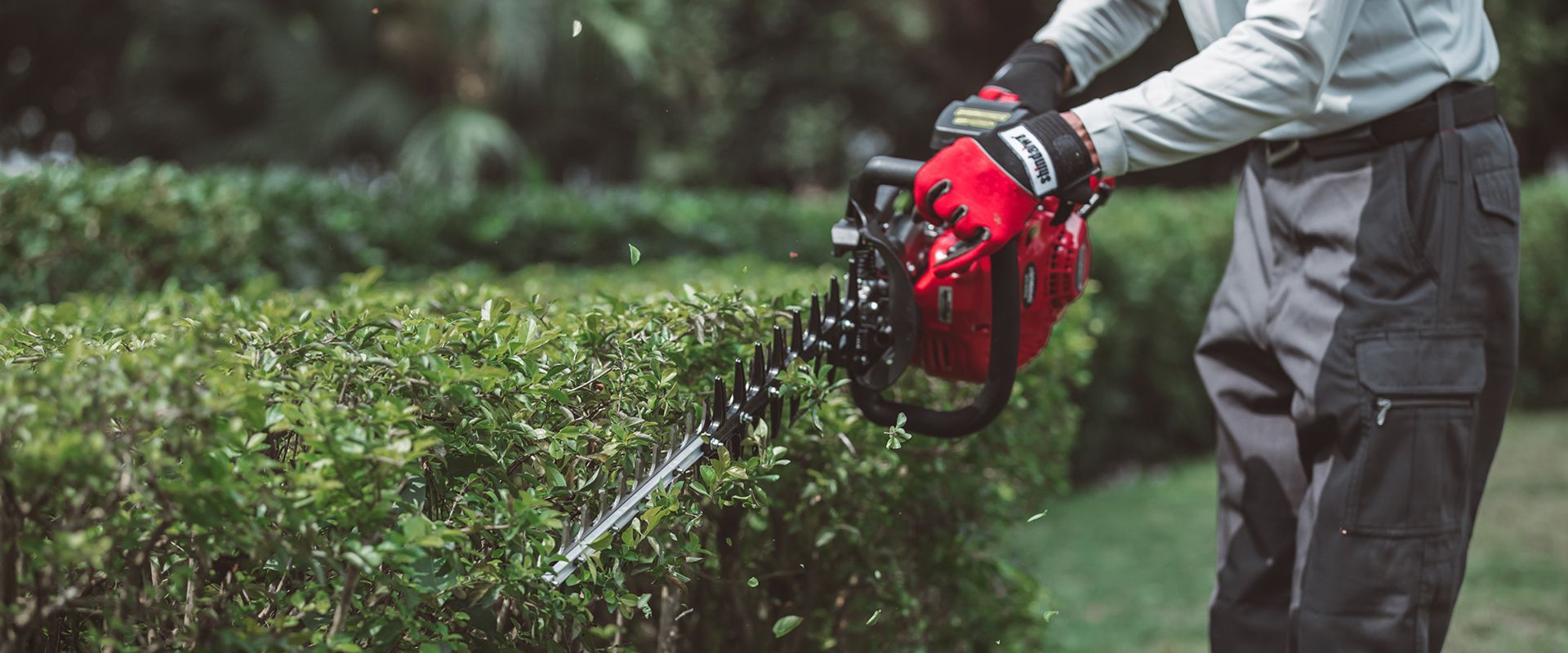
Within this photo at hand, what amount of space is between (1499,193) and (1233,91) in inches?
21.0

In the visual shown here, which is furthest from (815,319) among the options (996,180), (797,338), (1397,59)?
(1397,59)

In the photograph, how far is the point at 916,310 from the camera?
1.93 m

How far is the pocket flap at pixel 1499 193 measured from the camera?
6.54ft

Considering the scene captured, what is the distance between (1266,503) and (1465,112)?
0.75 metres

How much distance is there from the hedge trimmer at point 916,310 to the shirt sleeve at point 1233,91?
147 mm

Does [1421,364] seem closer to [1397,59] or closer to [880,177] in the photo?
[1397,59]

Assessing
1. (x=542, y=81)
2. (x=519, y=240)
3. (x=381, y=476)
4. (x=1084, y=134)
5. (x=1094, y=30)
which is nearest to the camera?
(x=381, y=476)

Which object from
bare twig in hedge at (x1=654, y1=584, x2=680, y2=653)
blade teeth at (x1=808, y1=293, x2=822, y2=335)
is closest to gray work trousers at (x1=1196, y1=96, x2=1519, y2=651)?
blade teeth at (x1=808, y1=293, x2=822, y2=335)

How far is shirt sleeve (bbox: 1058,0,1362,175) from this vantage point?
1.84m

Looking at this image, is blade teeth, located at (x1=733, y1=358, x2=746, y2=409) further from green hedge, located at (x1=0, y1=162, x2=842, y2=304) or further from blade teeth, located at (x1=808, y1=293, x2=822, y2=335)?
green hedge, located at (x1=0, y1=162, x2=842, y2=304)

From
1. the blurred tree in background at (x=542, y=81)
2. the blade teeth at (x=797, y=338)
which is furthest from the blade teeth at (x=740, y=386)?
the blurred tree in background at (x=542, y=81)

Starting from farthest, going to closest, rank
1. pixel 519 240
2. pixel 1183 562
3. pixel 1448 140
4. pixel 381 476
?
pixel 519 240, pixel 1183 562, pixel 1448 140, pixel 381 476

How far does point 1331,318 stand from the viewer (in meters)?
2.04

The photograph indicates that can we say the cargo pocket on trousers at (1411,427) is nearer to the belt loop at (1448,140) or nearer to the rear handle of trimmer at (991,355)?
the belt loop at (1448,140)
